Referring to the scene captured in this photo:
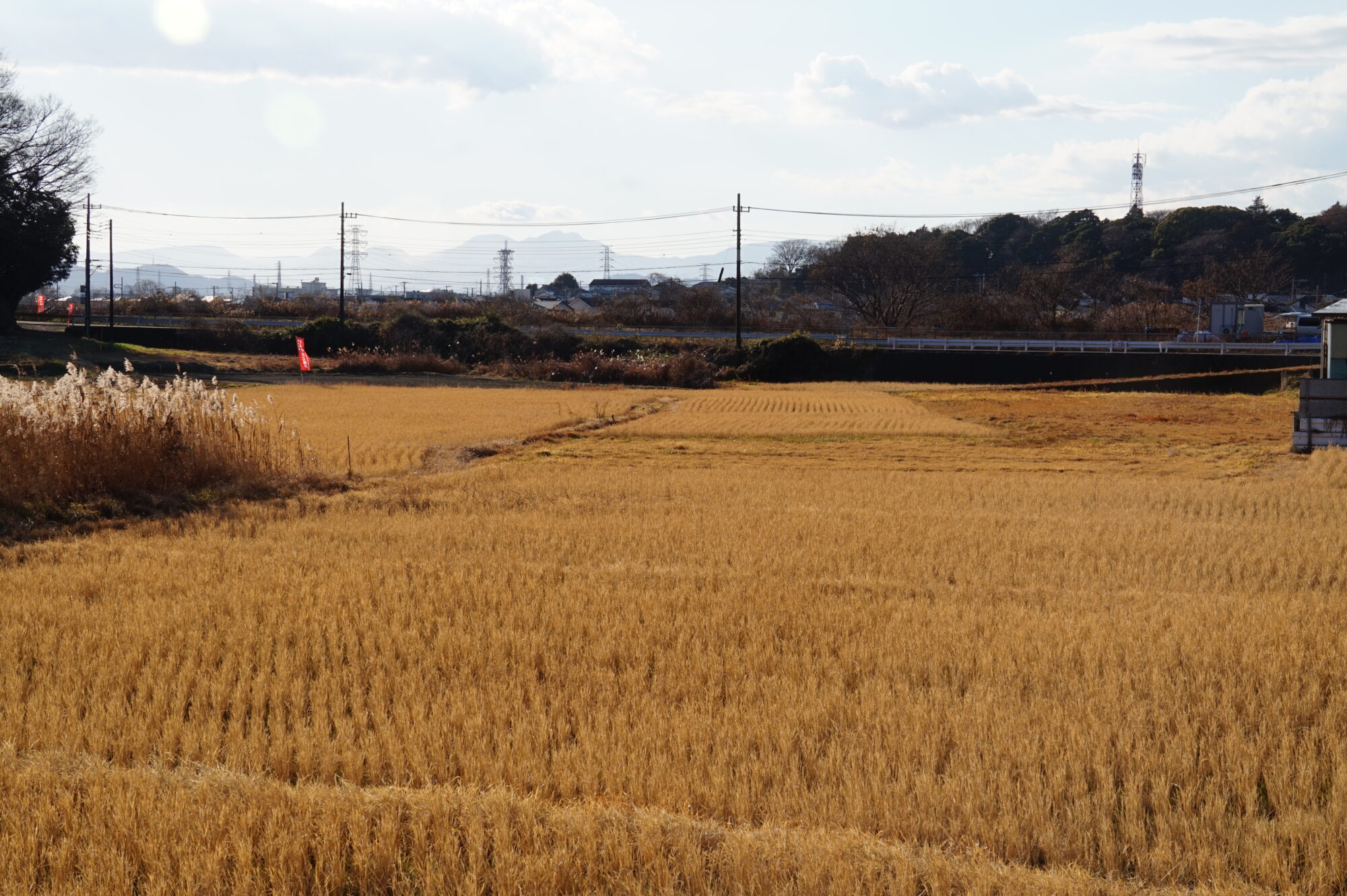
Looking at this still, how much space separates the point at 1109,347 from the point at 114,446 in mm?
37488

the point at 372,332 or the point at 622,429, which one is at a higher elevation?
the point at 372,332

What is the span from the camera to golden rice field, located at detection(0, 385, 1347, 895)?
3715mm

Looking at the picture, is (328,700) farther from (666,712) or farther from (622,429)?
(622,429)

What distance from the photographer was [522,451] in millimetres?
18172

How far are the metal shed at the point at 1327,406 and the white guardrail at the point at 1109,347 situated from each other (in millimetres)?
22122

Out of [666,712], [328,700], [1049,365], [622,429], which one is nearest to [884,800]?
[666,712]

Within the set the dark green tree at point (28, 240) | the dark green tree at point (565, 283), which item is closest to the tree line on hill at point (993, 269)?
the dark green tree at point (28, 240)

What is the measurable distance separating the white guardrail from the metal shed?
22.1 metres

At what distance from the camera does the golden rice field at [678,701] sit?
12.2 ft

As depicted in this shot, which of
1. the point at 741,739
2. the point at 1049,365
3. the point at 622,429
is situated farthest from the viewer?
the point at 1049,365

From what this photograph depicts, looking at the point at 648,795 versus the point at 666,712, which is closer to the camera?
the point at 648,795

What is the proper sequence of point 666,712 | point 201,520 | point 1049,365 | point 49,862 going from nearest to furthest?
1. point 49,862
2. point 666,712
3. point 201,520
4. point 1049,365

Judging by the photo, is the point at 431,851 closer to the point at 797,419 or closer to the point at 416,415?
the point at 416,415

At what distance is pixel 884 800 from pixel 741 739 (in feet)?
2.75
